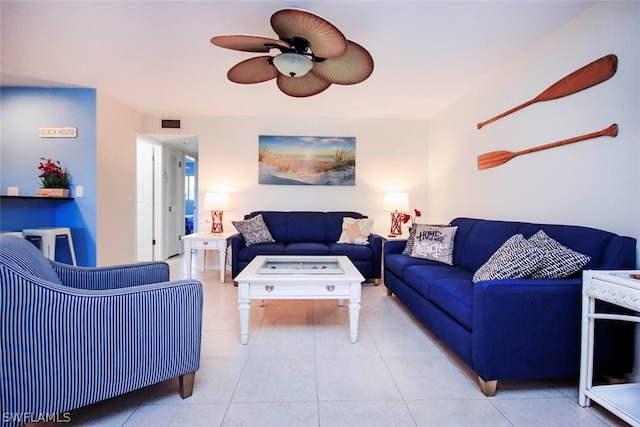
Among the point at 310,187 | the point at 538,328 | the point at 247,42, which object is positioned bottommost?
the point at 538,328

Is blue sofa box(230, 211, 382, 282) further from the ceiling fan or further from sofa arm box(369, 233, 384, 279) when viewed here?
the ceiling fan

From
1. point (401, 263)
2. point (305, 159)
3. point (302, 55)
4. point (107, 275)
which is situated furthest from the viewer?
point (305, 159)

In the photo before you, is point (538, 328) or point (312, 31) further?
point (312, 31)

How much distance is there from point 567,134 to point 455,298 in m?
1.47

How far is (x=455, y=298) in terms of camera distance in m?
1.92

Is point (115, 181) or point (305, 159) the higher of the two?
point (305, 159)

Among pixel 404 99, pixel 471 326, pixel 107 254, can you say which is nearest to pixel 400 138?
pixel 404 99

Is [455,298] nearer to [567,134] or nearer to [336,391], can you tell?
[336,391]

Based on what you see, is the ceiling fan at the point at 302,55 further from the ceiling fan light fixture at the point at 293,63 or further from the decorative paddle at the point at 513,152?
the decorative paddle at the point at 513,152

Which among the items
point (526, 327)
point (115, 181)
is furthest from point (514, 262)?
point (115, 181)

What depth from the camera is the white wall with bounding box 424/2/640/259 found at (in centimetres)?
179

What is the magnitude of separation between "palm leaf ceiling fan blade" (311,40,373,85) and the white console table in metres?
1.74

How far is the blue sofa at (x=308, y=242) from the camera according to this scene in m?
3.68

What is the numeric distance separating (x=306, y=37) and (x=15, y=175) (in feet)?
12.9
